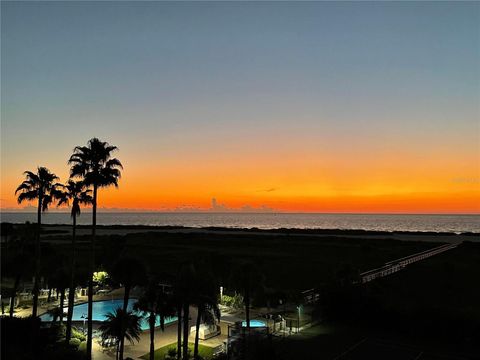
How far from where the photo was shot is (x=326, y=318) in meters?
28.6

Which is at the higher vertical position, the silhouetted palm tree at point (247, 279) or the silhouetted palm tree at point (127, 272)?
the silhouetted palm tree at point (127, 272)

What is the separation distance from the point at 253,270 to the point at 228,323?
6281 mm

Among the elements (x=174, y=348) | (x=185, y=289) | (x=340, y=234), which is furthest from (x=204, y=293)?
(x=340, y=234)

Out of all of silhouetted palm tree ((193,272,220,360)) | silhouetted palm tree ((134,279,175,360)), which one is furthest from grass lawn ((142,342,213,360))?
silhouetted palm tree ((134,279,175,360))

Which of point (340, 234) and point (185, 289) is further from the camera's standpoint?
point (340, 234)

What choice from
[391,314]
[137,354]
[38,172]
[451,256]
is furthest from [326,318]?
[451,256]

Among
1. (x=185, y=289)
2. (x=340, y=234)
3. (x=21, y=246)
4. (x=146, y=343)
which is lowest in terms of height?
(x=340, y=234)

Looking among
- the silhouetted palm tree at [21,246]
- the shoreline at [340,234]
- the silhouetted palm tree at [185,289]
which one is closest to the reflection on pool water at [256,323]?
the silhouetted palm tree at [185,289]

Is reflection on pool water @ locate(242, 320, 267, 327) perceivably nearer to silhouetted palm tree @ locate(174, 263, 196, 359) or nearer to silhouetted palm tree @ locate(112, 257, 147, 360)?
silhouetted palm tree @ locate(174, 263, 196, 359)

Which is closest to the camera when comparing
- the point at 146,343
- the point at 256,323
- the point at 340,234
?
the point at 146,343

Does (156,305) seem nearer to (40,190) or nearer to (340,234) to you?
(40,190)

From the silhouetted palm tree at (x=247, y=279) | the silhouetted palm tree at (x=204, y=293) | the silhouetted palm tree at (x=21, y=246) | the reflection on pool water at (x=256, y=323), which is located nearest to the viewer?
the silhouetted palm tree at (x=204, y=293)

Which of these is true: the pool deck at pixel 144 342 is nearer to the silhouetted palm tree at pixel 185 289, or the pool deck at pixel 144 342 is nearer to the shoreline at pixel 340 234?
the silhouetted palm tree at pixel 185 289

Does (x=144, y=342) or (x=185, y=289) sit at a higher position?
(x=185, y=289)
